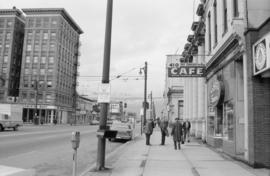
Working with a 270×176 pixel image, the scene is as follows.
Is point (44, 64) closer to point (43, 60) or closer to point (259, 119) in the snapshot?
point (43, 60)

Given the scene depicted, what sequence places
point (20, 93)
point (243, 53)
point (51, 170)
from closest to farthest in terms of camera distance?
point (51, 170) < point (243, 53) < point (20, 93)

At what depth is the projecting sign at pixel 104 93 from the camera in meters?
10.2

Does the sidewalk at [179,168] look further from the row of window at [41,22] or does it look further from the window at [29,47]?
the window at [29,47]

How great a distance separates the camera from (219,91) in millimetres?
15977

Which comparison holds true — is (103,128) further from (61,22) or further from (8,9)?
A: (8,9)

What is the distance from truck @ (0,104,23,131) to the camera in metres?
34.4

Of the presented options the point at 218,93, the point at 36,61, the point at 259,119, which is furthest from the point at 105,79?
the point at 36,61

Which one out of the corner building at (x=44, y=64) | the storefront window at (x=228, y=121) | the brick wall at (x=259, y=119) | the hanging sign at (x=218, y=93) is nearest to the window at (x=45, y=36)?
the corner building at (x=44, y=64)

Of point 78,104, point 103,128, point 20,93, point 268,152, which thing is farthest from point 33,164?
point 78,104

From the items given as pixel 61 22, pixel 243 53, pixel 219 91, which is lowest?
pixel 219 91

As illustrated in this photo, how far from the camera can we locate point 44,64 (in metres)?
81.6

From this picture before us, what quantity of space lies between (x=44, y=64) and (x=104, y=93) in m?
74.7

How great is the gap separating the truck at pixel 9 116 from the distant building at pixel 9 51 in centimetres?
4774

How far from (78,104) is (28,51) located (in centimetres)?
2906
